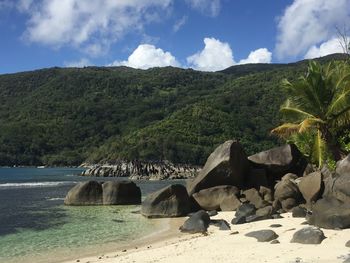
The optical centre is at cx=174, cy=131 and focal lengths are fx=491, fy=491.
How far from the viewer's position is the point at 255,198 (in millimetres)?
24484

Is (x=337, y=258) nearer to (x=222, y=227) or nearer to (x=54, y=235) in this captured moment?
(x=222, y=227)

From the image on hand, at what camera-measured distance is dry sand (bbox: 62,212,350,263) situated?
12641 mm

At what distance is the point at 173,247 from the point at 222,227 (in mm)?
3690

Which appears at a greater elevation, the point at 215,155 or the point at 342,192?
the point at 215,155

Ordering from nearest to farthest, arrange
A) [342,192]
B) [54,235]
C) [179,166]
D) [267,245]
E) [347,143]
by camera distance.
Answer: [267,245] → [342,192] → [54,235] → [347,143] → [179,166]

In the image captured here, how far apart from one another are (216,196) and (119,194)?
861cm

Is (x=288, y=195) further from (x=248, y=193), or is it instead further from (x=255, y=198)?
(x=248, y=193)

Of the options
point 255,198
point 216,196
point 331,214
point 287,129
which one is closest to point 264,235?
point 331,214

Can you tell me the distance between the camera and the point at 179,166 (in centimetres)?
10569

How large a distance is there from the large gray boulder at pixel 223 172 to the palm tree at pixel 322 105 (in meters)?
3.81

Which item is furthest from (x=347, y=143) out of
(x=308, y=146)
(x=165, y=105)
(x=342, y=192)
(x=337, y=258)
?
(x=165, y=105)

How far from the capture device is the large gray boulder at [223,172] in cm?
2736

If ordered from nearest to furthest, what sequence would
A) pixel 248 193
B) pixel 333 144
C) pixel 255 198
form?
pixel 255 198 → pixel 248 193 → pixel 333 144

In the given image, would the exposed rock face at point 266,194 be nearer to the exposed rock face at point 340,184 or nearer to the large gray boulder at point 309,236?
the exposed rock face at point 340,184
